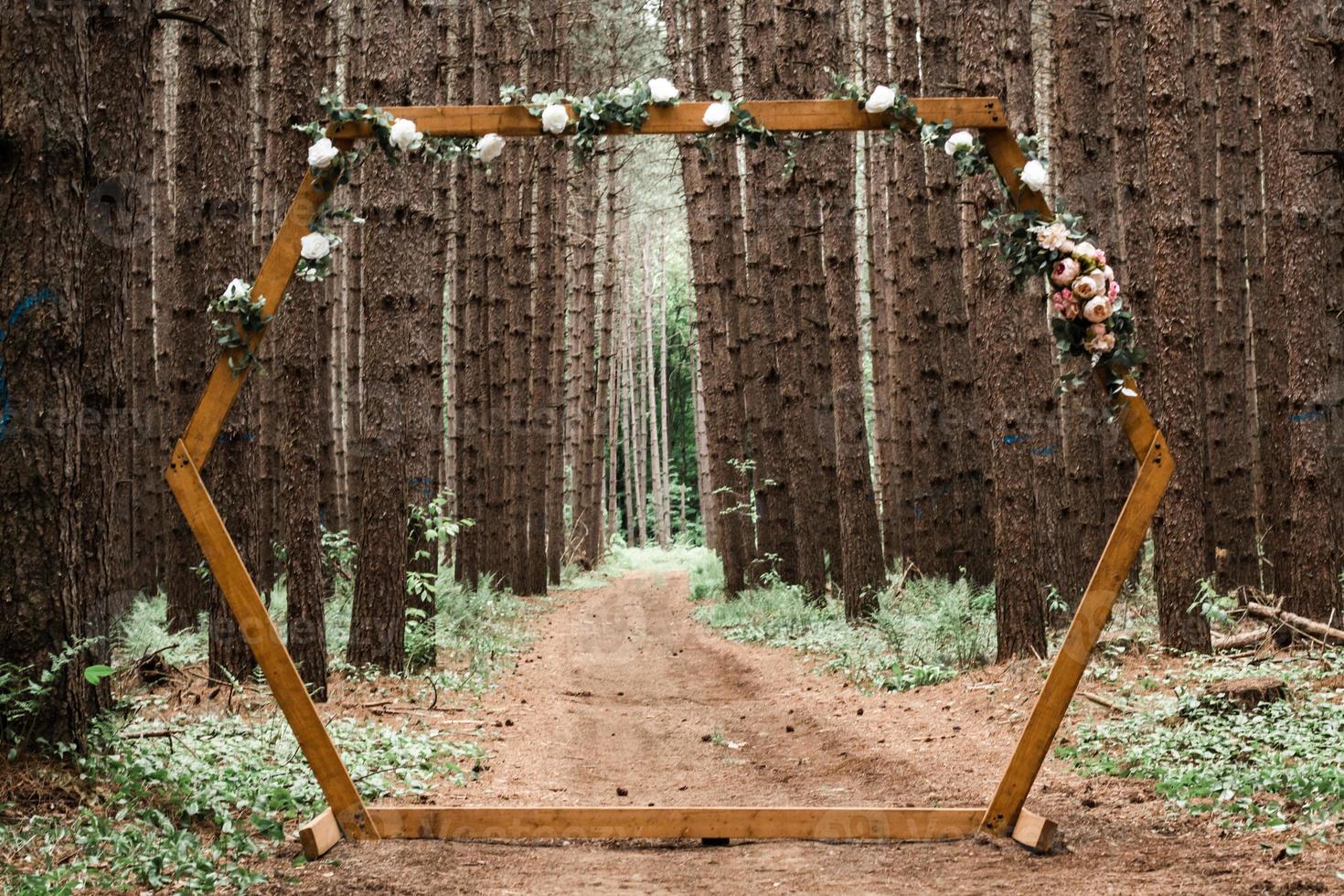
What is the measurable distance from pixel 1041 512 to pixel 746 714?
13.6 ft

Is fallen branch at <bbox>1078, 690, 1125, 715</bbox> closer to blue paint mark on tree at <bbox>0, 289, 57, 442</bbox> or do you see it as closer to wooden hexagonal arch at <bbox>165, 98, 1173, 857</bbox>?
wooden hexagonal arch at <bbox>165, 98, 1173, 857</bbox>

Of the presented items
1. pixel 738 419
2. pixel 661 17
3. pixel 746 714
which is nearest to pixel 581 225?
pixel 661 17

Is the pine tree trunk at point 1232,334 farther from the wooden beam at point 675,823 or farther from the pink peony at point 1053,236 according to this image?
the wooden beam at point 675,823

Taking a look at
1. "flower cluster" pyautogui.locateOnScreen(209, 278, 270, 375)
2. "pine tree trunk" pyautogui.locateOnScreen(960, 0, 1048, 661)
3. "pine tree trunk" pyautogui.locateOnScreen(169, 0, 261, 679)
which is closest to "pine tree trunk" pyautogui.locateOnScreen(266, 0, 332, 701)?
"pine tree trunk" pyautogui.locateOnScreen(169, 0, 261, 679)

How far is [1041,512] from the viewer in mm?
12109

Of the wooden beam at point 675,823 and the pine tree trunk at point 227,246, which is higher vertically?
the pine tree trunk at point 227,246

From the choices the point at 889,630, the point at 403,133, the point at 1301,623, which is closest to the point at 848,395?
the point at 889,630

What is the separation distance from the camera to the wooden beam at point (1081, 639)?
569 cm

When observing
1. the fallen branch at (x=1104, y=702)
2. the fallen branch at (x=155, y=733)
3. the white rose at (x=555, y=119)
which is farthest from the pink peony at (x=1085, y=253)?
the fallen branch at (x=155, y=733)

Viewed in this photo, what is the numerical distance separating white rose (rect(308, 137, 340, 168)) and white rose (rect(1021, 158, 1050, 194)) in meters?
3.46

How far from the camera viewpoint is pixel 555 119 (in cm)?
571

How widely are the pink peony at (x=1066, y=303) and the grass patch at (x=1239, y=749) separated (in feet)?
8.31

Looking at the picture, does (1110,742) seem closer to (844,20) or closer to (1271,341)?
(1271,341)

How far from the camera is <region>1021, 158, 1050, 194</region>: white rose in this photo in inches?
231
